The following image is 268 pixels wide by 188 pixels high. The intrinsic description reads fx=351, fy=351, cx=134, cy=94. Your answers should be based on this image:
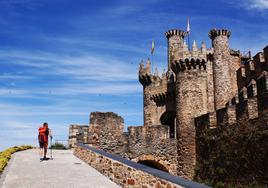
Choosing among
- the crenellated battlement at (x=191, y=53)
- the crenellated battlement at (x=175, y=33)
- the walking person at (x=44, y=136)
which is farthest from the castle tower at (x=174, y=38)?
the walking person at (x=44, y=136)

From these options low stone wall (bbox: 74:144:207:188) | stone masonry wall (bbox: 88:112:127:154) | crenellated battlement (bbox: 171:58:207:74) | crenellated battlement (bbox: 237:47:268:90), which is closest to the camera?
low stone wall (bbox: 74:144:207:188)

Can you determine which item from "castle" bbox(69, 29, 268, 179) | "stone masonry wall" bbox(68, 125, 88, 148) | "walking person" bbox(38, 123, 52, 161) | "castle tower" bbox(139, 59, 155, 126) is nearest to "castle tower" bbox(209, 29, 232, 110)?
"castle" bbox(69, 29, 268, 179)

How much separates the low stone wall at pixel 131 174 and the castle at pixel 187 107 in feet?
23.4

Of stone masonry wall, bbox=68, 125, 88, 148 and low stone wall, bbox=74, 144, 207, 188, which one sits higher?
stone masonry wall, bbox=68, 125, 88, 148

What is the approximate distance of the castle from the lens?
1800 cm

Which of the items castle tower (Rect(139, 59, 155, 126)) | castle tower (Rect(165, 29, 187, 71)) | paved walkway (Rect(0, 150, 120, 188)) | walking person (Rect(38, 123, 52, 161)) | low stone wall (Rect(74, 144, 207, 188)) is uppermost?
castle tower (Rect(165, 29, 187, 71))

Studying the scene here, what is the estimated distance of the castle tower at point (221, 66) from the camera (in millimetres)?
27422

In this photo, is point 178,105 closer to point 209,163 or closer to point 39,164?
point 209,163

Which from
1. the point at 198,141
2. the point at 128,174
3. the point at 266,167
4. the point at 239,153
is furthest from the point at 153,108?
the point at 128,174

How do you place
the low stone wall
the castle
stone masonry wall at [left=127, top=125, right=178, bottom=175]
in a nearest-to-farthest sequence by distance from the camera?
the low stone wall < the castle < stone masonry wall at [left=127, top=125, right=178, bottom=175]

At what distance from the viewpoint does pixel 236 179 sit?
17.8 m

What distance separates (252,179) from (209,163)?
4.21 metres

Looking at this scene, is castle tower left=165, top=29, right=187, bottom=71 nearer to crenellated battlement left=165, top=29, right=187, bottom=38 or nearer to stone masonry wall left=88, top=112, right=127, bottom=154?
crenellated battlement left=165, top=29, right=187, bottom=38

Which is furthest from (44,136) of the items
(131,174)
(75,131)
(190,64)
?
(190,64)
